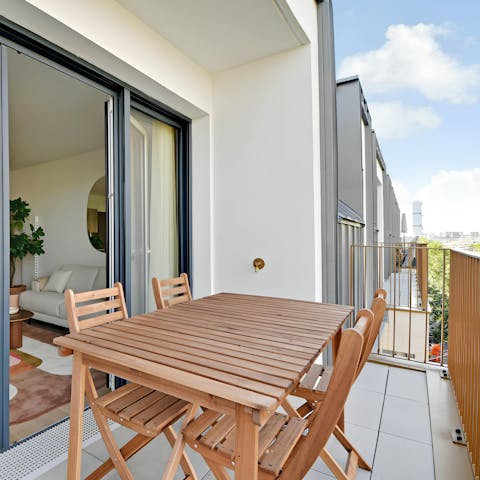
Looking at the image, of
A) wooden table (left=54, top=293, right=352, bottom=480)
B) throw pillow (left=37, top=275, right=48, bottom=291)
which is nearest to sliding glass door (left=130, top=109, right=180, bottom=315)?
wooden table (left=54, top=293, right=352, bottom=480)

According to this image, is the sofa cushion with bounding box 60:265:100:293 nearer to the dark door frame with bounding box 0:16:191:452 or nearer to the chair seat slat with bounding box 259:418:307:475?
the dark door frame with bounding box 0:16:191:452

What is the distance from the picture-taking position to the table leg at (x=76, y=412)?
1.40m

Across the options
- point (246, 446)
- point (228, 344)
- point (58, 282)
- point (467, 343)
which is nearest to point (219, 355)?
point (228, 344)

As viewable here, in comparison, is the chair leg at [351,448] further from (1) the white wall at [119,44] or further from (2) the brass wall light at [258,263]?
(1) the white wall at [119,44]

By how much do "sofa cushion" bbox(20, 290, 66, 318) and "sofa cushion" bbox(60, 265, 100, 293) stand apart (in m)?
0.25

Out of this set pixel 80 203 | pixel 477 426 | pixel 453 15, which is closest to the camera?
pixel 477 426

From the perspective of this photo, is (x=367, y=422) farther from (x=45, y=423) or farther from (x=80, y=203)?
(x=80, y=203)

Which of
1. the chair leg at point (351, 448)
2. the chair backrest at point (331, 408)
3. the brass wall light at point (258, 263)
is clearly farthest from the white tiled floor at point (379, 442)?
the brass wall light at point (258, 263)

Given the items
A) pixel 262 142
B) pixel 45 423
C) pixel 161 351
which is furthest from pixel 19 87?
pixel 161 351

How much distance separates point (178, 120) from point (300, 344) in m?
2.83

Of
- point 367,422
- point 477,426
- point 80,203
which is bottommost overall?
point 367,422

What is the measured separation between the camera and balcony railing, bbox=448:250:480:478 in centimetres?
165

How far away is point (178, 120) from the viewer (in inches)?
131

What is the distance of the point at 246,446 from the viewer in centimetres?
96
